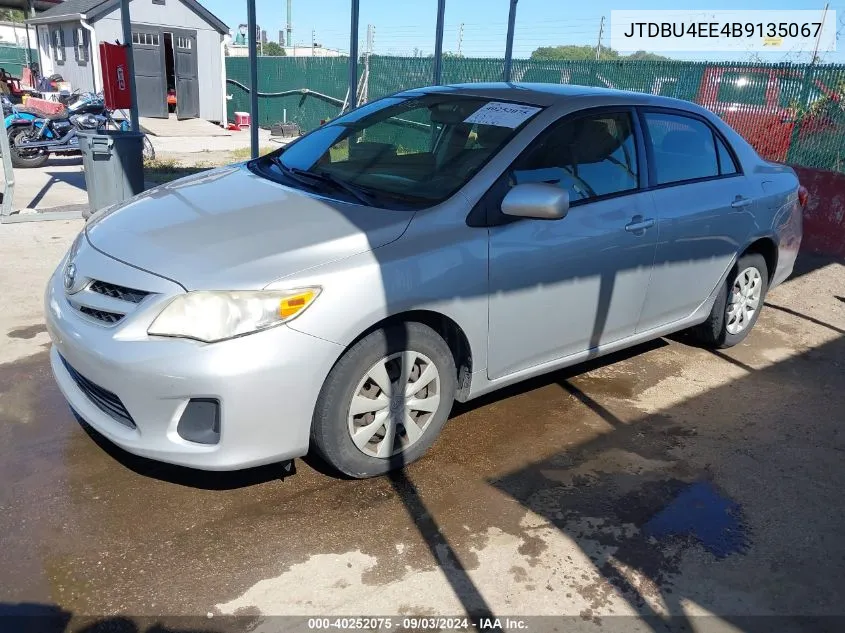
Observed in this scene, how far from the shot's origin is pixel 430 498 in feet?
10.6

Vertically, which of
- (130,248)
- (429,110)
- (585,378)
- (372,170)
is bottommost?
(585,378)

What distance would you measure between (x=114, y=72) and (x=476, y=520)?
7.07 meters

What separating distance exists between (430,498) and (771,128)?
27.8 feet

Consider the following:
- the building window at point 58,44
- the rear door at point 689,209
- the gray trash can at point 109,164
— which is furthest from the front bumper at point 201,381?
the building window at point 58,44

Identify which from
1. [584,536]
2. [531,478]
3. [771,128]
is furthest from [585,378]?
[771,128]

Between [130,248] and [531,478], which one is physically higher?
[130,248]

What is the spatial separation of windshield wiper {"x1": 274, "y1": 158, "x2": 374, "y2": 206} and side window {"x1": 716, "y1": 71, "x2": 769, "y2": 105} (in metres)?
7.90

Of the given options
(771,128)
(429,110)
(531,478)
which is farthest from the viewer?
(771,128)

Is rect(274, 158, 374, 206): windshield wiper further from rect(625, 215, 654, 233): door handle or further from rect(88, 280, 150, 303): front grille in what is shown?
rect(625, 215, 654, 233): door handle

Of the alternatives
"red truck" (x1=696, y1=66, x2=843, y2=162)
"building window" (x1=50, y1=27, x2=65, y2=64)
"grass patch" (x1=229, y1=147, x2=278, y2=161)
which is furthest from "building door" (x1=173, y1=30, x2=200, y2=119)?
"red truck" (x1=696, y1=66, x2=843, y2=162)

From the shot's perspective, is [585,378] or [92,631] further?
[585,378]

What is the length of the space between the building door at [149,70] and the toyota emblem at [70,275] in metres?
18.4

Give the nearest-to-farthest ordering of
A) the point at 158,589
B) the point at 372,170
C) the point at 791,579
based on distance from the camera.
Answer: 1. the point at 158,589
2. the point at 791,579
3. the point at 372,170

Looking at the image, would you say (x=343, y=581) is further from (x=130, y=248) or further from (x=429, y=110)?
(x=429, y=110)
